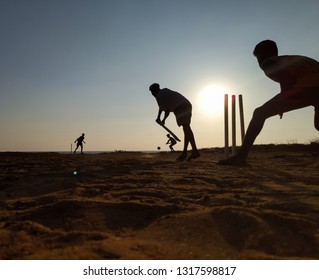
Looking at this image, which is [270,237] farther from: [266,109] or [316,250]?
[266,109]

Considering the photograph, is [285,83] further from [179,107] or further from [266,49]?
[179,107]

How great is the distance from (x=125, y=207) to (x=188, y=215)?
0.45 m

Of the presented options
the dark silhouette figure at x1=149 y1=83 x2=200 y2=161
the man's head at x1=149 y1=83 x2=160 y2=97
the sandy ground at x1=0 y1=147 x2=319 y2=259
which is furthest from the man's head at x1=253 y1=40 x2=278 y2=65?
the man's head at x1=149 y1=83 x2=160 y2=97

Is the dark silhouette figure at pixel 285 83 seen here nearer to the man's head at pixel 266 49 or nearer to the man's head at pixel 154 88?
the man's head at pixel 266 49

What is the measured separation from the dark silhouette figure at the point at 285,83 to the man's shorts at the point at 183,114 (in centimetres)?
267

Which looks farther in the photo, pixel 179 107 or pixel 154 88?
pixel 154 88

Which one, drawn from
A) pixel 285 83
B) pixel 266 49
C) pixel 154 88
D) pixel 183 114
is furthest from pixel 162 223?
pixel 154 88

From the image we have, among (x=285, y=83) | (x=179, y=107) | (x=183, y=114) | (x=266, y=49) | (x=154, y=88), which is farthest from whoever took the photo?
(x=154, y=88)

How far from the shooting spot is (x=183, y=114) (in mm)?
7355

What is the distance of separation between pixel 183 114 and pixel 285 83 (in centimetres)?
331

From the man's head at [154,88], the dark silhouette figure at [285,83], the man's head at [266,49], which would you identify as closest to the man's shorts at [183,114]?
the man's head at [154,88]

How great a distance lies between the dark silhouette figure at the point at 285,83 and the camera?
399 centimetres

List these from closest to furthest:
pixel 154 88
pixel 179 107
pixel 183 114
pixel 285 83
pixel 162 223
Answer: pixel 162 223, pixel 285 83, pixel 183 114, pixel 179 107, pixel 154 88
